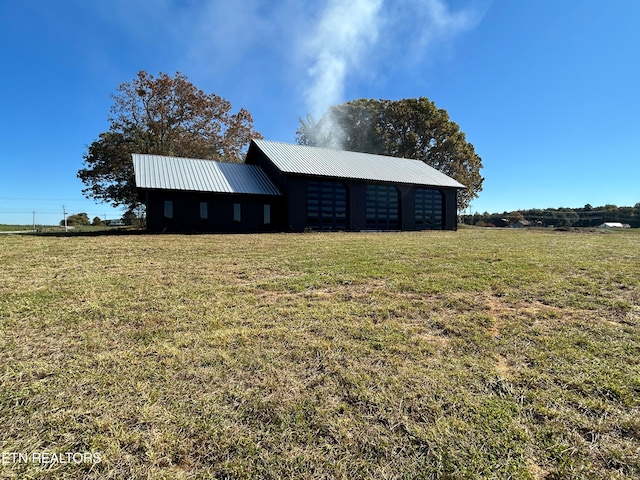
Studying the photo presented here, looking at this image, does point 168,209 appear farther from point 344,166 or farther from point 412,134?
point 412,134

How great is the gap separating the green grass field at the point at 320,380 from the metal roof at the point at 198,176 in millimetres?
10742

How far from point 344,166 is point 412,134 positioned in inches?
650

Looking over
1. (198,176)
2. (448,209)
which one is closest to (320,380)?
(198,176)

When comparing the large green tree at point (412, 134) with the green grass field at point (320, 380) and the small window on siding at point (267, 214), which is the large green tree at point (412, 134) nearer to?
the small window on siding at point (267, 214)

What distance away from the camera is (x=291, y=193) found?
16750 mm

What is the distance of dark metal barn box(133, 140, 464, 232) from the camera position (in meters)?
14.8

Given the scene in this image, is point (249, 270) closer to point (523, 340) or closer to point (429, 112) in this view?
point (523, 340)

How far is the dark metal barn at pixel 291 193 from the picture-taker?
1484cm

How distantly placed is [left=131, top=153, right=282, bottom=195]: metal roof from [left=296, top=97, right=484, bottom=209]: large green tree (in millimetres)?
19707

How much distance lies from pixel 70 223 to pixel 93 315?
42497 millimetres

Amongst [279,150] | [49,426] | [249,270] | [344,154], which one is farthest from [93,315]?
[344,154]

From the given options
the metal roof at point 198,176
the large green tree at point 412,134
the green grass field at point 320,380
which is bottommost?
the green grass field at point 320,380

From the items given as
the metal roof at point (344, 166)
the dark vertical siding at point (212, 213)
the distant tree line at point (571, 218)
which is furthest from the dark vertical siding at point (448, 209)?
the distant tree line at point (571, 218)

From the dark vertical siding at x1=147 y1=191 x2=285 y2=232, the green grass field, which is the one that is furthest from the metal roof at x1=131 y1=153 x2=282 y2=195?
the green grass field
